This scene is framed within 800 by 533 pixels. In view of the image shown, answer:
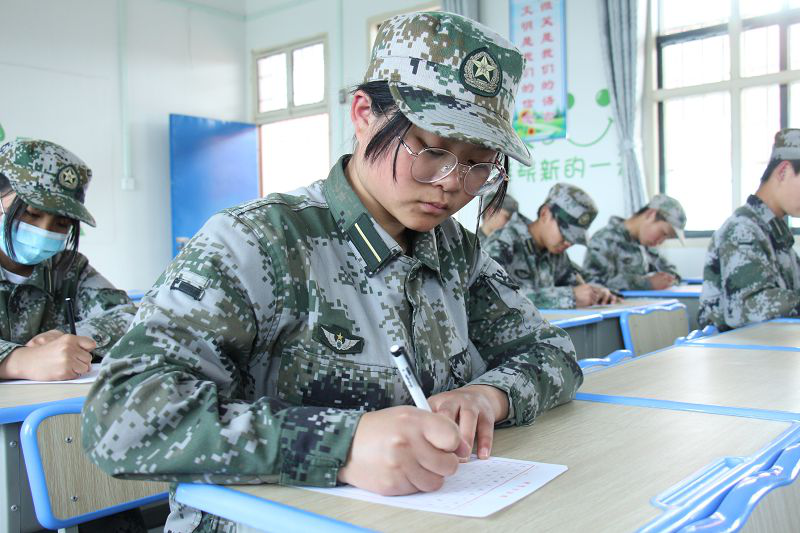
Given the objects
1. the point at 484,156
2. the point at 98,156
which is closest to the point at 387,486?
the point at 484,156

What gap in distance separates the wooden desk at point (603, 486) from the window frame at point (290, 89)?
709cm

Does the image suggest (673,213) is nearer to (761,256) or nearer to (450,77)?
(761,256)

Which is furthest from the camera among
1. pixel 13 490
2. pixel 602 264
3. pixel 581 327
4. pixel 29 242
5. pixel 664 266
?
pixel 664 266

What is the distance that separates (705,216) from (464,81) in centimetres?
553

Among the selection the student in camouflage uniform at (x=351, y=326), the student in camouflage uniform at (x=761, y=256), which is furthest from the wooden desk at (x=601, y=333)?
the student in camouflage uniform at (x=351, y=326)

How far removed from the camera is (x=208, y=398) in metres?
0.87

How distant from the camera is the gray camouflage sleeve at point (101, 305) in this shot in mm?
2199

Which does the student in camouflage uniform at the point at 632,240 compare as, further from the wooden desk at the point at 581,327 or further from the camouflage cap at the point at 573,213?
the wooden desk at the point at 581,327

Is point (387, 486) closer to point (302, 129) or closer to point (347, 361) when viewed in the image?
point (347, 361)

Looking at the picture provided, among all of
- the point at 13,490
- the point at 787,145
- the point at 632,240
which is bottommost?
the point at 13,490

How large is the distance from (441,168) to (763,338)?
1707 millimetres

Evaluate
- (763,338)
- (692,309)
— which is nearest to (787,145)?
(763,338)

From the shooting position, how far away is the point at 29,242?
2.17m

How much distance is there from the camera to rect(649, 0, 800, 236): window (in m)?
5.66
